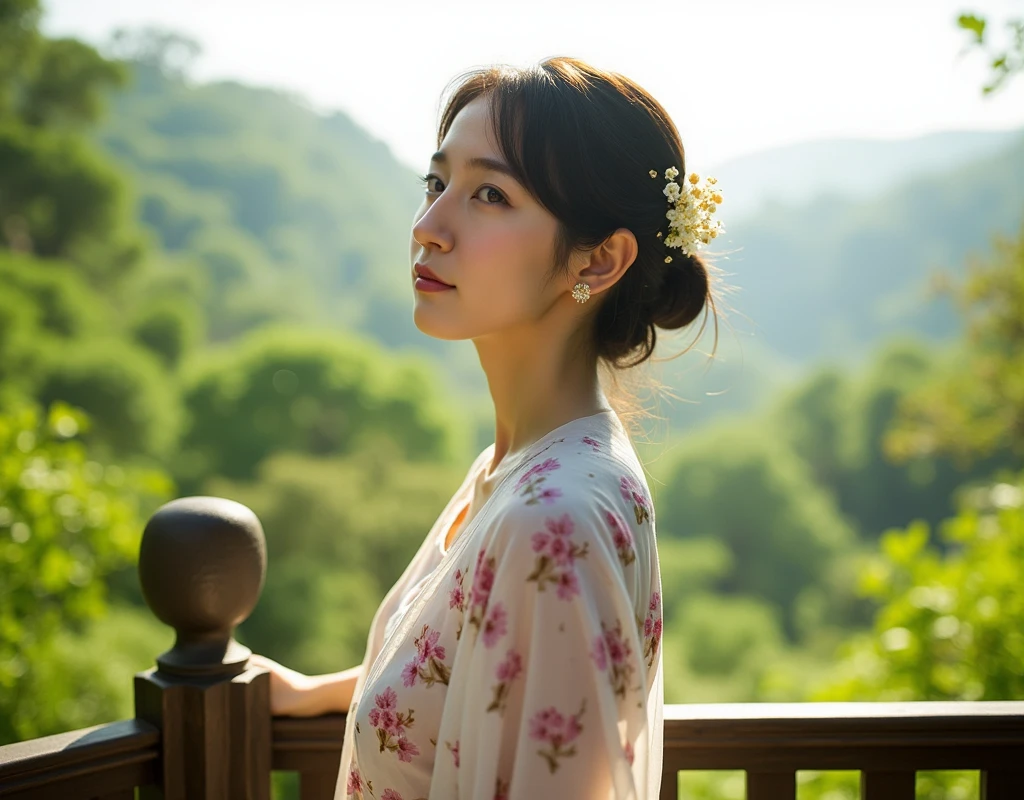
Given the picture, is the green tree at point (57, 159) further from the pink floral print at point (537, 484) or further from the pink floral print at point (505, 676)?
the pink floral print at point (505, 676)

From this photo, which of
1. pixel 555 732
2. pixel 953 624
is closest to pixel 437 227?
pixel 555 732

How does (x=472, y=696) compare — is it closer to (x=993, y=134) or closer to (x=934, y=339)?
(x=993, y=134)

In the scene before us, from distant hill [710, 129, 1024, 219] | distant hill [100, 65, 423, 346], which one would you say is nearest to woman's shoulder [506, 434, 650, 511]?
distant hill [710, 129, 1024, 219]

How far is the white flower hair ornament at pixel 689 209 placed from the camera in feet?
4.40

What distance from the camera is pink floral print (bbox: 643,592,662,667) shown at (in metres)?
1.16

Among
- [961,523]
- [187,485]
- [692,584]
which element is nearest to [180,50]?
[187,485]

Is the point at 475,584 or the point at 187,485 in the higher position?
the point at 187,485

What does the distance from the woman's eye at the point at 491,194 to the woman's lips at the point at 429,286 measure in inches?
5.0

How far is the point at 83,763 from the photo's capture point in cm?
123

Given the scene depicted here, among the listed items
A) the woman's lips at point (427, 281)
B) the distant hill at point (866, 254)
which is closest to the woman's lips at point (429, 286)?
the woman's lips at point (427, 281)

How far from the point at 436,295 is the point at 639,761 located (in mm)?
647

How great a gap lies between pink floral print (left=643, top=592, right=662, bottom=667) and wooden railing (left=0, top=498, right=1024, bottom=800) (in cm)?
19

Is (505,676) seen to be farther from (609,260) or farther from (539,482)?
(609,260)

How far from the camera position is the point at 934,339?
25.7m
